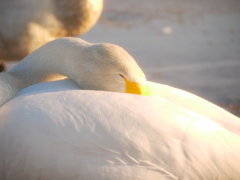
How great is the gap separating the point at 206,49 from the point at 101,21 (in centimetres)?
138

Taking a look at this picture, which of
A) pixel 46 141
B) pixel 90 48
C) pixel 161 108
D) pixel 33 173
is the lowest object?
pixel 33 173

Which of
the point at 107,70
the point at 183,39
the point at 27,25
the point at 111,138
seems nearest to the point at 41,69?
the point at 107,70

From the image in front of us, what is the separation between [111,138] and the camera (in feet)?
5.44

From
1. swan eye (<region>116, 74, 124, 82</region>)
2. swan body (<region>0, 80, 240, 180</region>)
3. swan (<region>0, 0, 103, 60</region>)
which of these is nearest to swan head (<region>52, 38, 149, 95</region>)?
swan eye (<region>116, 74, 124, 82</region>)

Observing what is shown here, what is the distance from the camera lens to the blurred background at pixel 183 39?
423 centimetres

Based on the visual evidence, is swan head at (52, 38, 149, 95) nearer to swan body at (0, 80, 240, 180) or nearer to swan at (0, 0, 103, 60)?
swan body at (0, 80, 240, 180)

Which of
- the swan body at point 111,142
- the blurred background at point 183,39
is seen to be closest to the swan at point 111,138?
the swan body at point 111,142

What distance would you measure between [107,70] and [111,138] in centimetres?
32

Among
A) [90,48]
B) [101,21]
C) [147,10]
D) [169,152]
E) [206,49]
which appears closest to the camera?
[169,152]

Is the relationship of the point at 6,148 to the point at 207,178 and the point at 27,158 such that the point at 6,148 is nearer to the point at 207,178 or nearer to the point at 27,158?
the point at 27,158

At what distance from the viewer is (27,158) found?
1684 mm

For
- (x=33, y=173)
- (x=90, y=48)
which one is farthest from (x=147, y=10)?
(x=33, y=173)

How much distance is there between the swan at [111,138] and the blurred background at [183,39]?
2.00 metres

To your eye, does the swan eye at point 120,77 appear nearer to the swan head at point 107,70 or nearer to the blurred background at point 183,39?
the swan head at point 107,70
